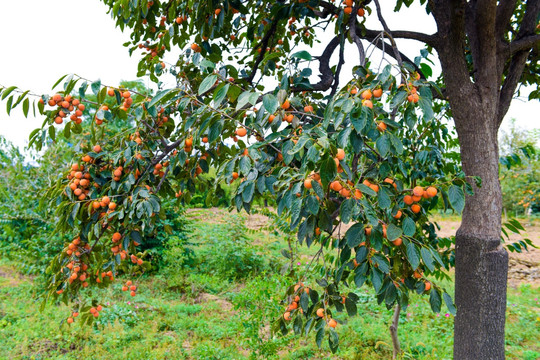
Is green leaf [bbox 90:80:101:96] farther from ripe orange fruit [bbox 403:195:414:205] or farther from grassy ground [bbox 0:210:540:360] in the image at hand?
grassy ground [bbox 0:210:540:360]

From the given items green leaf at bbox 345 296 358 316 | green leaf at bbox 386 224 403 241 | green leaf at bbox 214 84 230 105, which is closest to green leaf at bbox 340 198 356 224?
green leaf at bbox 386 224 403 241

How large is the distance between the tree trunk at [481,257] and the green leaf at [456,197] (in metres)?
0.82

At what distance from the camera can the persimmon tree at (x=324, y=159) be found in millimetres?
1204

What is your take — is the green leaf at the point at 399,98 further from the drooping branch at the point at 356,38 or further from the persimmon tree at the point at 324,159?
the drooping branch at the point at 356,38

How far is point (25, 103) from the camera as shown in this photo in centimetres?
161

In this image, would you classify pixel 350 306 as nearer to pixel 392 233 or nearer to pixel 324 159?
pixel 392 233

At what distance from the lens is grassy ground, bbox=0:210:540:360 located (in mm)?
3059

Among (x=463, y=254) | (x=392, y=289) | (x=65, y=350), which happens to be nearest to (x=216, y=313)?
(x=65, y=350)

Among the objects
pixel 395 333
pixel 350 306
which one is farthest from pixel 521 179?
pixel 350 306

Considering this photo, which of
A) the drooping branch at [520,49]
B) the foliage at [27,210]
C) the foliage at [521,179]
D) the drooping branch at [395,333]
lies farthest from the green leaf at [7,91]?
the foliage at [521,179]

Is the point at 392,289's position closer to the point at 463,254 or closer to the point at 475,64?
the point at 463,254

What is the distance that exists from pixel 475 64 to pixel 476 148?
0.50m

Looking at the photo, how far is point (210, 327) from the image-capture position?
3758mm

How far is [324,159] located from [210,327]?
322 centimetres
